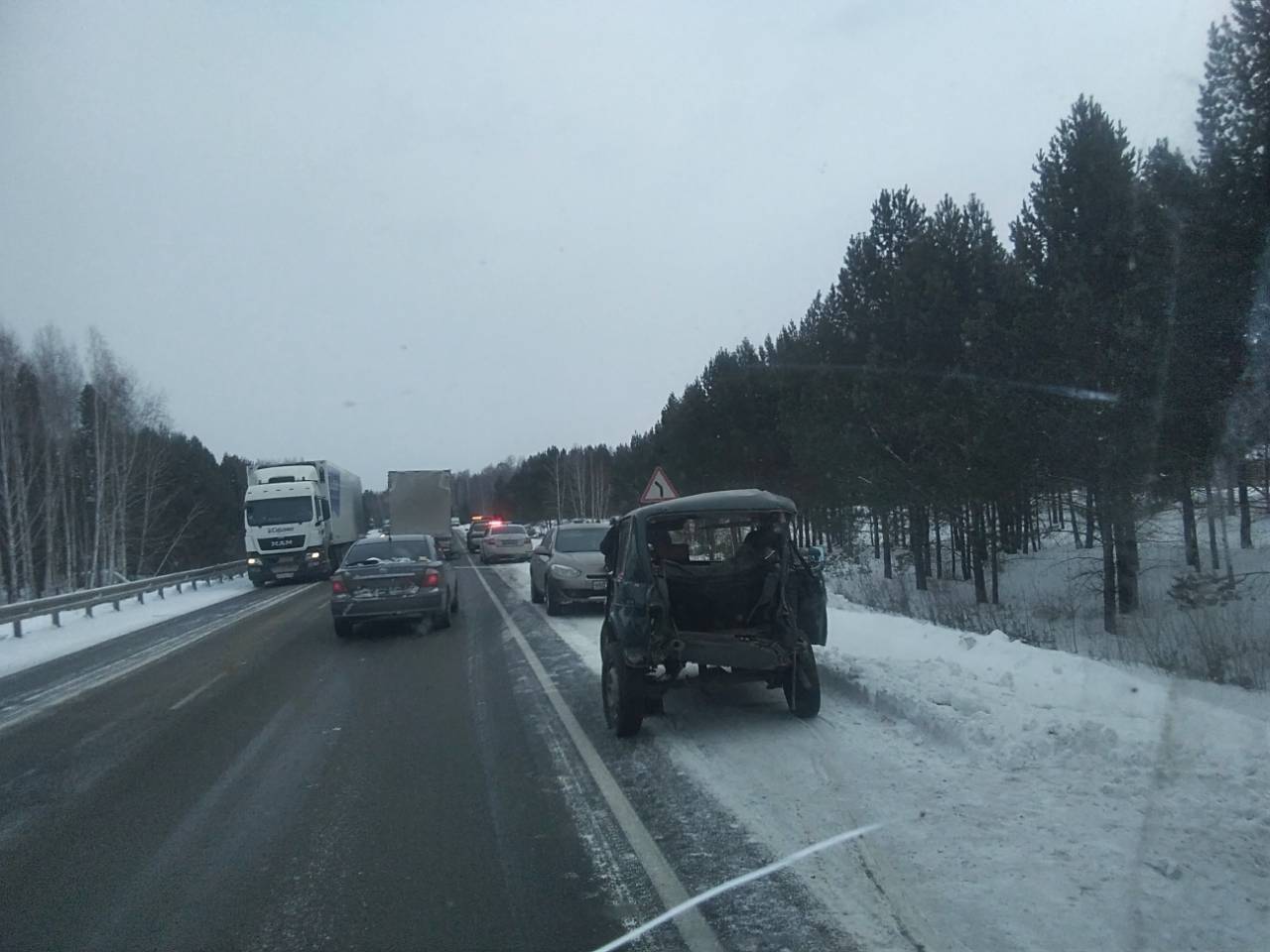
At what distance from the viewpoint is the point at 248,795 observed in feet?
24.1

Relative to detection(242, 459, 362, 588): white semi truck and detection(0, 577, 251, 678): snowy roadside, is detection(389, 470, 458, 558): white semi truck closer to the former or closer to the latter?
detection(242, 459, 362, 588): white semi truck

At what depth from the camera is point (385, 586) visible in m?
17.1

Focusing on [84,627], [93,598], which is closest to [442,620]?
[84,627]

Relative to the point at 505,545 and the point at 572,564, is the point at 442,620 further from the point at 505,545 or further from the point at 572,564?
the point at 505,545

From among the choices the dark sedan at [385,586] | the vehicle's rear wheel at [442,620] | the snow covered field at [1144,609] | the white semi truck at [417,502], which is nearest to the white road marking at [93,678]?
the dark sedan at [385,586]

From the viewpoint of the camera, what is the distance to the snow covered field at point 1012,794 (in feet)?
15.1

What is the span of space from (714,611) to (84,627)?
62.0 feet

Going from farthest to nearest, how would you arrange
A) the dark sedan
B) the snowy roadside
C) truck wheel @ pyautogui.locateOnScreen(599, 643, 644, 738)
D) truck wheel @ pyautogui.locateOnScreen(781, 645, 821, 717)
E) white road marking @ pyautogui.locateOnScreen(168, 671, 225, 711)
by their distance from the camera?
the snowy roadside < the dark sedan < white road marking @ pyautogui.locateOnScreen(168, 671, 225, 711) < truck wheel @ pyautogui.locateOnScreen(781, 645, 821, 717) < truck wheel @ pyautogui.locateOnScreen(599, 643, 644, 738)

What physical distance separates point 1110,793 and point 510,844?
3520 mm

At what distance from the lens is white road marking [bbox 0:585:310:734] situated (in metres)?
11.6

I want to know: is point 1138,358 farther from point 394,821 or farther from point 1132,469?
point 394,821

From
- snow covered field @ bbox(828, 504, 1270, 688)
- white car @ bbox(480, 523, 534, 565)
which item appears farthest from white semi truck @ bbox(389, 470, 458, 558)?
snow covered field @ bbox(828, 504, 1270, 688)

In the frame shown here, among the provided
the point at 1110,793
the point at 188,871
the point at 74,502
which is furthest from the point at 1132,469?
the point at 74,502

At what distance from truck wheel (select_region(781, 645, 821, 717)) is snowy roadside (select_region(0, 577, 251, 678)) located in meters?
12.6
